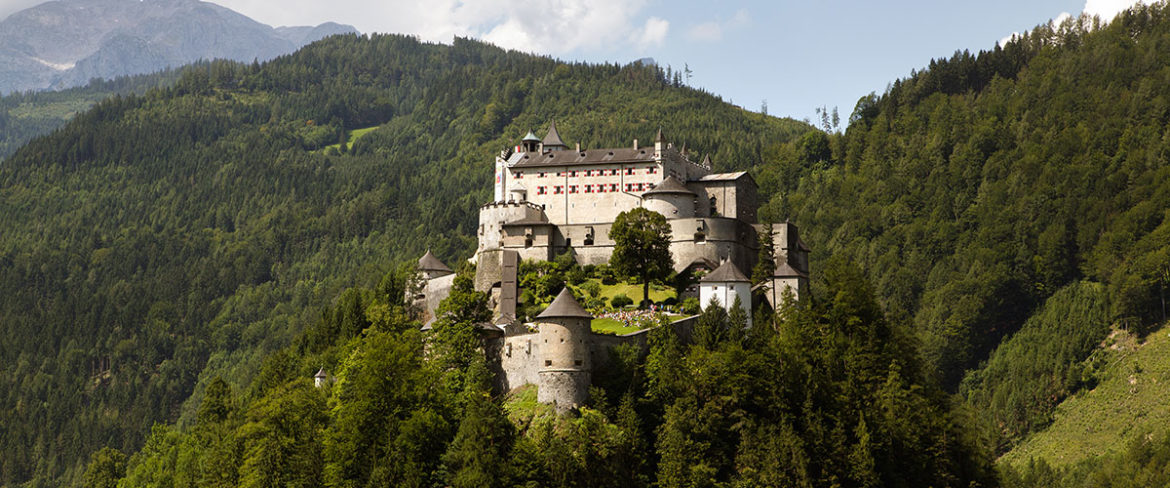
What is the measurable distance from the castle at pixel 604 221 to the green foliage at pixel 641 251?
2.97 meters

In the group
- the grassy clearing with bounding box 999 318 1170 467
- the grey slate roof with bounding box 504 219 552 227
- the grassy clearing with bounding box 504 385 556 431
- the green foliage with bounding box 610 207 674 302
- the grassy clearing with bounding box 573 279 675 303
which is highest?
the grey slate roof with bounding box 504 219 552 227

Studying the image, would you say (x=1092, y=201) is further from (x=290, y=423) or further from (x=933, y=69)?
(x=290, y=423)

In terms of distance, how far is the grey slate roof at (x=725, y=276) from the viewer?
78562mm

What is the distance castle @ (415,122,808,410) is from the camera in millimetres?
83562

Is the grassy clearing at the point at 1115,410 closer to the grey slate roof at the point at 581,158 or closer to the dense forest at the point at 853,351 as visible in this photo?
the dense forest at the point at 853,351

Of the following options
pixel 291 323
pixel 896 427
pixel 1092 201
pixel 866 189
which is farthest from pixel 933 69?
pixel 896 427

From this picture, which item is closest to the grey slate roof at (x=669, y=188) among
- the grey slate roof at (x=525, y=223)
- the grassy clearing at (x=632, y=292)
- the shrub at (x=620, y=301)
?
the grey slate roof at (x=525, y=223)

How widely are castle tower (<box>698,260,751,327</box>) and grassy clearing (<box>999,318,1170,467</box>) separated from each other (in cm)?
5378

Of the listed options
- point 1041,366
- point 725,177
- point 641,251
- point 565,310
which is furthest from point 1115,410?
point 565,310

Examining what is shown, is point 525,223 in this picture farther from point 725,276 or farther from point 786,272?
point 786,272

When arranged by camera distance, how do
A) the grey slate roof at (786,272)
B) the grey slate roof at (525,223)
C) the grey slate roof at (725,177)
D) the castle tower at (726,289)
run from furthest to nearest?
the grey slate roof at (725,177), the grey slate roof at (525,223), the grey slate roof at (786,272), the castle tower at (726,289)

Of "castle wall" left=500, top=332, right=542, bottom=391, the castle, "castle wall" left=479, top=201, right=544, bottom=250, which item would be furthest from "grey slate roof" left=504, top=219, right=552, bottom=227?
"castle wall" left=500, top=332, right=542, bottom=391

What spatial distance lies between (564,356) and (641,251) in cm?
1722

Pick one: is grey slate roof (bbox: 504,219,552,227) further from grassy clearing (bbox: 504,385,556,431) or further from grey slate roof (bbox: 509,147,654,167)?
grassy clearing (bbox: 504,385,556,431)
